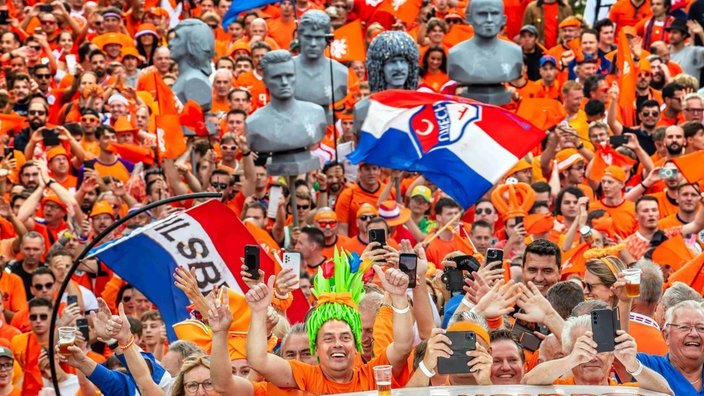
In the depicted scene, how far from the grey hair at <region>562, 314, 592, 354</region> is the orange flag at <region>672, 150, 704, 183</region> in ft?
15.5

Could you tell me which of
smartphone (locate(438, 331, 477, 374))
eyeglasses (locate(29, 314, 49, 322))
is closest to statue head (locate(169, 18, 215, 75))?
eyeglasses (locate(29, 314, 49, 322))

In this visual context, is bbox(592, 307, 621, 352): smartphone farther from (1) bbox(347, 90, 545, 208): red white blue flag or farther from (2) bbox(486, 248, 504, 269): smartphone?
(1) bbox(347, 90, 545, 208): red white blue flag

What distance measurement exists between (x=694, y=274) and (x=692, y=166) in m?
2.16

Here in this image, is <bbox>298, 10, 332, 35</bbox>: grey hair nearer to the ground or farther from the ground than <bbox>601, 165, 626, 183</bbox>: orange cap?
farther from the ground

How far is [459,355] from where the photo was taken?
24.6 ft

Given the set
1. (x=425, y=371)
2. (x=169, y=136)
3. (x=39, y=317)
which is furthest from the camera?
(x=169, y=136)

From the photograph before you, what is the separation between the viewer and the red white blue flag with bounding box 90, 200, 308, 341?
1030cm

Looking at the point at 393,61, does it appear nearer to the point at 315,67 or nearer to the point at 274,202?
the point at 315,67

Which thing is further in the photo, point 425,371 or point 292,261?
point 292,261

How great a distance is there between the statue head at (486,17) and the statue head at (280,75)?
2096 millimetres

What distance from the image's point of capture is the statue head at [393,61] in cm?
1429

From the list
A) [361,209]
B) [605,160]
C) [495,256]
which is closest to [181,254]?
[495,256]

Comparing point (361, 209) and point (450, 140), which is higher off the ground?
point (450, 140)

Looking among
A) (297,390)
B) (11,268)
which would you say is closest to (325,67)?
(11,268)
